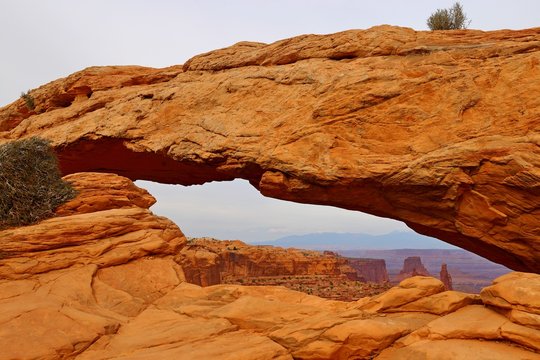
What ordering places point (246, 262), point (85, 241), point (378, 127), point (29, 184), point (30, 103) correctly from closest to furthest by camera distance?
point (85, 241) → point (378, 127) → point (29, 184) → point (30, 103) → point (246, 262)

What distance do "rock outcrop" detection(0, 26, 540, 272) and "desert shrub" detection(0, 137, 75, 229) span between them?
8.29 feet

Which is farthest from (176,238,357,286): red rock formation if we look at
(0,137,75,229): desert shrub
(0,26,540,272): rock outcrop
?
(0,26,540,272): rock outcrop

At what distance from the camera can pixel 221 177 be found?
55.3 ft

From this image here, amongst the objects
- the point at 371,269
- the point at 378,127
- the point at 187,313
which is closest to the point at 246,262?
the point at 378,127

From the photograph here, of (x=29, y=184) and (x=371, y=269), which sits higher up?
(x=29, y=184)

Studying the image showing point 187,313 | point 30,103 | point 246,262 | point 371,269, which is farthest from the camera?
point 371,269

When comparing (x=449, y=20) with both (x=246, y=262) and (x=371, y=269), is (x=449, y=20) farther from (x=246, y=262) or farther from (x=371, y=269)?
(x=371, y=269)

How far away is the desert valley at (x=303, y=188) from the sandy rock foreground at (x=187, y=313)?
0.04m

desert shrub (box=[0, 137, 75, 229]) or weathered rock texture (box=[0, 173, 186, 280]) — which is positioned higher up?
desert shrub (box=[0, 137, 75, 229])

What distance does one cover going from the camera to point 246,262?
5347 cm

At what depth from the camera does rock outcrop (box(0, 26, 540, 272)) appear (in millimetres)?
10859

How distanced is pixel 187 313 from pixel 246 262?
4537cm

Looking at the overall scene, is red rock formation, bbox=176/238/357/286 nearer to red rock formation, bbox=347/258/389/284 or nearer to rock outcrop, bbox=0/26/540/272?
red rock formation, bbox=347/258/389/284

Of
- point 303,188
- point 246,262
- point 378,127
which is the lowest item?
point 246,262
